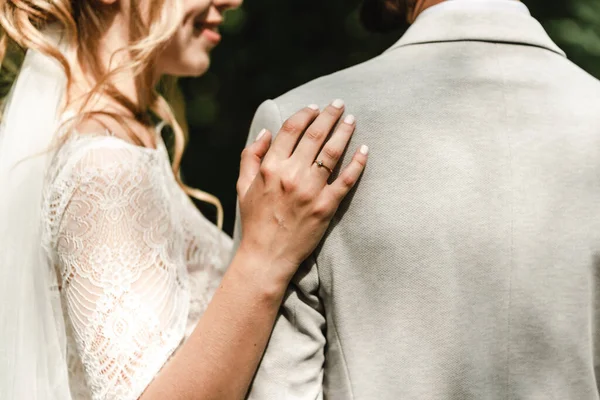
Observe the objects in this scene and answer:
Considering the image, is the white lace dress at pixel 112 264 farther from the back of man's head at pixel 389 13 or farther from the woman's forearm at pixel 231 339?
the back of man's head at pixel 389 13

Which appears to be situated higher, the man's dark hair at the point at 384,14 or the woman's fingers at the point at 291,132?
the man's dark hair at the point at 384,14

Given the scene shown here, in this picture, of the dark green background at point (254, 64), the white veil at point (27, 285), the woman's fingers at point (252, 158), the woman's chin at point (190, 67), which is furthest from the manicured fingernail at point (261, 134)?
the dark green background at point (254, 64)

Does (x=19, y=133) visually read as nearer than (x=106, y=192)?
No

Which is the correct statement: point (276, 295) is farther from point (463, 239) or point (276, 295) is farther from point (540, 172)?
point (540, 172)

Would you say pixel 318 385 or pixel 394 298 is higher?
pixel 394 298

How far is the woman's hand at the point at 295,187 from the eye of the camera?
1.41 metres

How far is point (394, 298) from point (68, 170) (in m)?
0.86

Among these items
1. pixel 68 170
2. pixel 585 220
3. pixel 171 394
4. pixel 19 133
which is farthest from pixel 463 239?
pixel 19 133

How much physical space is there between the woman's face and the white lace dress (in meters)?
0.41

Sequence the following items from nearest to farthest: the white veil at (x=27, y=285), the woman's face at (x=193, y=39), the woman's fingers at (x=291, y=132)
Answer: the woman's fingers at (x=291, y=132)
the white veil at (x=27, y=285)
the woman's face at (x=193, y=39)

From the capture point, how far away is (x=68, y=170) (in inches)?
68.0

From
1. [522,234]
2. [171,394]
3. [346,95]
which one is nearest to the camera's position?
[522,234]

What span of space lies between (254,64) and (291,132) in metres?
2.39

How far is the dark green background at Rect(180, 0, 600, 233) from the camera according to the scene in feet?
11.8
